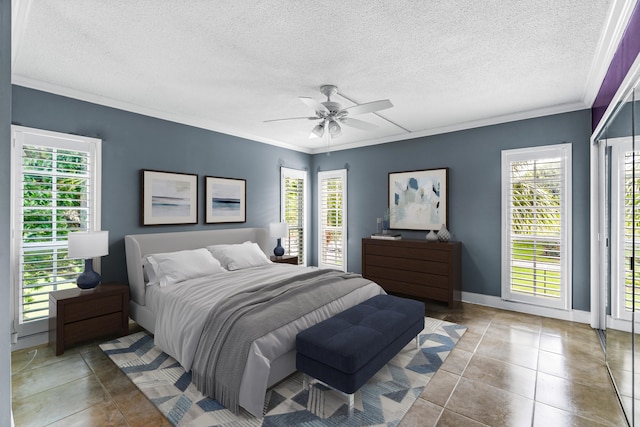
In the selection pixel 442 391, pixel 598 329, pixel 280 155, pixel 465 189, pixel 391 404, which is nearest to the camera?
pixel 391 404

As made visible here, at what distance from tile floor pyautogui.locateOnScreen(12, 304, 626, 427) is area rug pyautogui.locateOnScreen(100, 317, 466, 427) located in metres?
0.07

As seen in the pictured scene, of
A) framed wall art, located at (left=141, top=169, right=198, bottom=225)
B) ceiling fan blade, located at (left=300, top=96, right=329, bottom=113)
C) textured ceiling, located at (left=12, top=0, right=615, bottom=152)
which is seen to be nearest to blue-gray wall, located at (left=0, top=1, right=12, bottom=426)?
textured ceiling, located at (left=12, top=0, right=615, bottom=152)

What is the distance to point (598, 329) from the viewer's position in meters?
3.57

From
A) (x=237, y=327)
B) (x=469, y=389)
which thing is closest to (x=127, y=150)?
(x=237, y=327)

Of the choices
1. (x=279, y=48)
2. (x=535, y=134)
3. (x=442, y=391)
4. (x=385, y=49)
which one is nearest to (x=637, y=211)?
(x=442, y=391)

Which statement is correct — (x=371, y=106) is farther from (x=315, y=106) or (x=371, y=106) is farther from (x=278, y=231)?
(x=278, y=231)

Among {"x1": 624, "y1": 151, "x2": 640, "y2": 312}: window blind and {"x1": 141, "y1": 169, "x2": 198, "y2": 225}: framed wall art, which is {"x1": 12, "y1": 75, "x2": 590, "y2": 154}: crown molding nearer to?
{"x1": 141, "y1": 169, "x2": 198, "y2": 225}: framed wall art

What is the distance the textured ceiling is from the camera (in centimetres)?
208

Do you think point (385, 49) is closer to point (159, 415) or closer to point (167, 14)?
point (167, 14)

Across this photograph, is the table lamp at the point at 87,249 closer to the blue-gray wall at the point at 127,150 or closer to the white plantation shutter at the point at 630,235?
the blue-gray wall at the point at 127,150

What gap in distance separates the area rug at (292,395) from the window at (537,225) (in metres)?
1.86

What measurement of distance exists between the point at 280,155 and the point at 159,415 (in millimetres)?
4416

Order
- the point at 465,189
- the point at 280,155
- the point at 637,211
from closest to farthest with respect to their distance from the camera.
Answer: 1. the point at 637,211
2. the point at 465,189
3. the point at 280,155

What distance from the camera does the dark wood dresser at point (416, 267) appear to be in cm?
431
